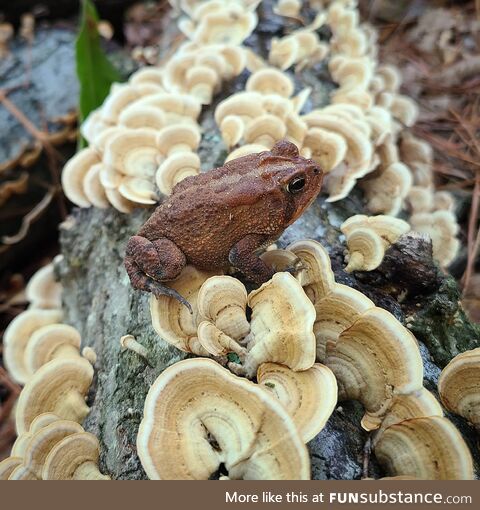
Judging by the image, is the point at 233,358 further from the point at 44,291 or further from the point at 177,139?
the point at 44,291

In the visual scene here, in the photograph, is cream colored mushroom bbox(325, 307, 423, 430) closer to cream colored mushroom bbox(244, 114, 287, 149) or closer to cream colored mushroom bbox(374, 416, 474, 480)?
cream colored mushroom bbox(374, 416, 474, 480)

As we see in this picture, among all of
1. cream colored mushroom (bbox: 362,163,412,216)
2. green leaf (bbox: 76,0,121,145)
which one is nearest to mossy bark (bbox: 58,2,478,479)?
cream colored mushroom (bbox: 362,163,412,216)

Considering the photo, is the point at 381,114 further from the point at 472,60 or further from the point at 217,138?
the point at 472,60

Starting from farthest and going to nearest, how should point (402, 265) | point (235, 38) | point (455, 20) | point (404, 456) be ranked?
point (455, 20) → point (235, 38) → point (402, 265) → point (404, 456)

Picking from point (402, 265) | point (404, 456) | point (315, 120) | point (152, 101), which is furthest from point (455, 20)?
point (404, 456)

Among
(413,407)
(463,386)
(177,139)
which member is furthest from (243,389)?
(177,139)

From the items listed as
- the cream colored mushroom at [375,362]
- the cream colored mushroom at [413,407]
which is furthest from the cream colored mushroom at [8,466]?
the cream colored mushroom at [413,407]
